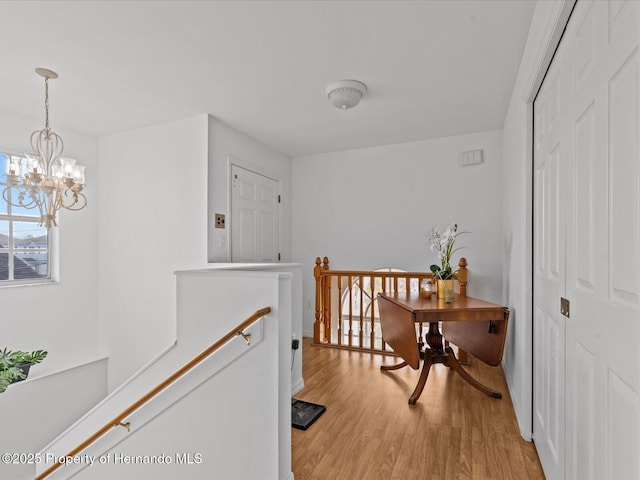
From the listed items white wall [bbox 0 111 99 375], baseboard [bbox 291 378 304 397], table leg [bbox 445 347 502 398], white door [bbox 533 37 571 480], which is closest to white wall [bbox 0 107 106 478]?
white wall [bbox 0 111 99 375]

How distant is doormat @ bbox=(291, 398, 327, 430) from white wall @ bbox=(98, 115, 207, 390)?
4.72 feet

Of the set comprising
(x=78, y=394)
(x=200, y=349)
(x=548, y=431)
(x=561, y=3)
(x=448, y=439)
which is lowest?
(x=78, y=394)

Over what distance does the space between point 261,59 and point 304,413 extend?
93.2 inches

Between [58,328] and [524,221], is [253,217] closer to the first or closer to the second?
[58,328]

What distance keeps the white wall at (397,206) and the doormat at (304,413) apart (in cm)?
184

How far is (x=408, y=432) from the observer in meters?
2.02

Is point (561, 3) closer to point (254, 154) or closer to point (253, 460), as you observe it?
point (253, 460)

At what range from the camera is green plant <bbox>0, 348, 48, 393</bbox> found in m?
2.35

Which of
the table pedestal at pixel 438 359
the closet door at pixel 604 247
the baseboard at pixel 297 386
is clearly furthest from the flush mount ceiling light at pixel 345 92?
the baseboard at pixel 297 386

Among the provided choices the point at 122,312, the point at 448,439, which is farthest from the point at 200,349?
the point at 122,312

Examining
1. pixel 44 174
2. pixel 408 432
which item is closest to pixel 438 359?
pixel 408 432

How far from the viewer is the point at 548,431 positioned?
1.56m

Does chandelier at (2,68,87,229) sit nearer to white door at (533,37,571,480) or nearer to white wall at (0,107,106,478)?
white wall at (0,107,106,478)

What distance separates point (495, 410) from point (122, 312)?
11.3 feet
